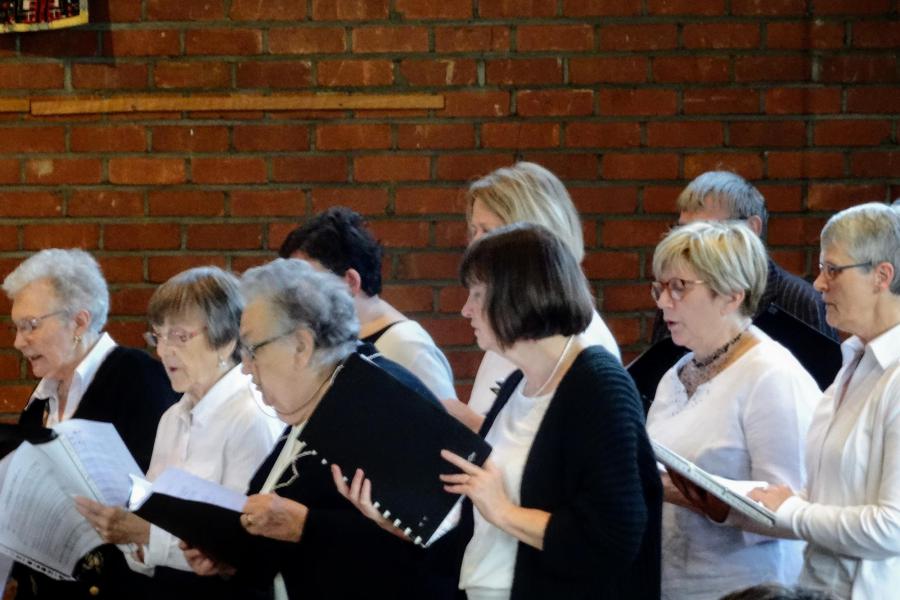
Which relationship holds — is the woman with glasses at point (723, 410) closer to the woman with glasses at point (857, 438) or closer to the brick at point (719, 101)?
the woman with glasses at point (857, 438)

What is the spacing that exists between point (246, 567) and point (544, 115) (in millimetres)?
1942

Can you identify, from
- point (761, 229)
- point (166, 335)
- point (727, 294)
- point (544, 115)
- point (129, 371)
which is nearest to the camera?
point (727, 294)

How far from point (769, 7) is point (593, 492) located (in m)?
2.32

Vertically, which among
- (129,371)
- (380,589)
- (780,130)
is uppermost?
(780,130)

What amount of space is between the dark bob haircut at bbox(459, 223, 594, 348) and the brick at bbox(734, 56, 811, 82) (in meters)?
1.97

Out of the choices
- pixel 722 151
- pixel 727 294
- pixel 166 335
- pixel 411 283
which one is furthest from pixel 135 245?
pixel 727 294

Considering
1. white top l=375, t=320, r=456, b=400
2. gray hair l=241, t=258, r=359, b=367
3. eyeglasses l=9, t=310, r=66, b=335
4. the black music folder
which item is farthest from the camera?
eyeglasses l=9, t=310, r=66, b=335

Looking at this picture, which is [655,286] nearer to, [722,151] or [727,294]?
[727,294]

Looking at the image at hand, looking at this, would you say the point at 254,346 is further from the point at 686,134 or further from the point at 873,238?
the point at 686,134

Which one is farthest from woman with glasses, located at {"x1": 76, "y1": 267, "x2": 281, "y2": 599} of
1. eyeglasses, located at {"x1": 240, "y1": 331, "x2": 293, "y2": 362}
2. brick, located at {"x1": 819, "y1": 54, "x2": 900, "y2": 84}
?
brick, located at {"x1": 819, "y1": 54, "x2": 900, "y2": 84}

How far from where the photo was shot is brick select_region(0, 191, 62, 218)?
3.98 meters

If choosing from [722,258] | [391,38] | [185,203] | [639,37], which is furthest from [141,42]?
[722,258]

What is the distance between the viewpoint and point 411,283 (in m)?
3.97

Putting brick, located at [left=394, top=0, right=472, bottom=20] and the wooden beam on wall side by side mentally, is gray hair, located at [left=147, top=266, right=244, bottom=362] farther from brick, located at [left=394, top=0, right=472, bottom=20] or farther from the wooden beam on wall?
brick, located at [left=394, top=0, right=472, bottom=20]
